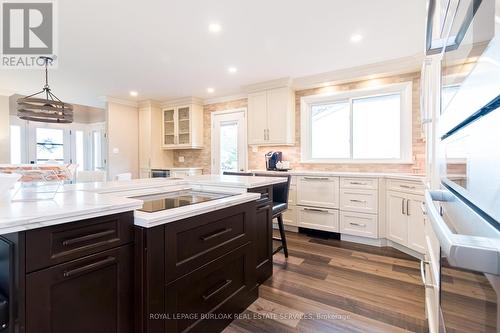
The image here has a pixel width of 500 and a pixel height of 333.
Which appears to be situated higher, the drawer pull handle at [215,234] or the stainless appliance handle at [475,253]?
the stainless appliance handle at [475,253]

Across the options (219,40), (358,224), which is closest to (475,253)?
(219,40)

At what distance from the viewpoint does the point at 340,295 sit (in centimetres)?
206

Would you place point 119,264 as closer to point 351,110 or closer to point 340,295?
point 340,295

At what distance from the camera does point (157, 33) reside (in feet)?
8.66

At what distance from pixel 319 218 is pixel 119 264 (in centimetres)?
291

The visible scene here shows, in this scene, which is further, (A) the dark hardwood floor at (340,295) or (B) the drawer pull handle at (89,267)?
(A) the dark hardwood floor at (340,295)

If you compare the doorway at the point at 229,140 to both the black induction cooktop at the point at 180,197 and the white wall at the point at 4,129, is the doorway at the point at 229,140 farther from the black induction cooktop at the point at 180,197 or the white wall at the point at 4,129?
the white wall at the point at 4,129

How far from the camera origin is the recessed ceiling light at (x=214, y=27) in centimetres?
247

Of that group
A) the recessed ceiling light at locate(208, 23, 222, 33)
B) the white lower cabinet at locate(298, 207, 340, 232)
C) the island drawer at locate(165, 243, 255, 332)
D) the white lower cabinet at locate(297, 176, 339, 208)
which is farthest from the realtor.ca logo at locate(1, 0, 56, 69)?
the white lower cabinet at locate(298, 207, 340, 232)

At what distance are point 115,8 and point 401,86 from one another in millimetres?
3573

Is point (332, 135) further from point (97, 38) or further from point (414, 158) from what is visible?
point (97, 38)

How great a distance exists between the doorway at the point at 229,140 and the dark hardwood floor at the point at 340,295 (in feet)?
8.46

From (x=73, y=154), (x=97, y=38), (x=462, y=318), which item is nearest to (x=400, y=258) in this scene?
(x=462, y=318)

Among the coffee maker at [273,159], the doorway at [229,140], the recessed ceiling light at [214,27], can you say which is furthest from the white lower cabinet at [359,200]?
the recessed ceiling light at [214,27]
